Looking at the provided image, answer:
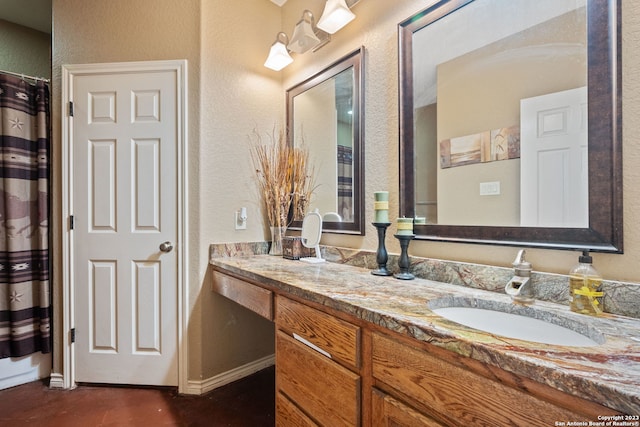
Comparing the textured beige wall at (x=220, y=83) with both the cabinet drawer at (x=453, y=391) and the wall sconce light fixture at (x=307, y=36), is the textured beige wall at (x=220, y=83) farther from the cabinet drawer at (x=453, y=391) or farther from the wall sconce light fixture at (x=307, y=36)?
the cabinet drawer at (x=453, y=391)

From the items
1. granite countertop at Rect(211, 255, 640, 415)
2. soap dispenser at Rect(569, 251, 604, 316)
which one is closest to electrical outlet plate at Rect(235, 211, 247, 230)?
granite countertop at Rect(211, 255, 640, 415)

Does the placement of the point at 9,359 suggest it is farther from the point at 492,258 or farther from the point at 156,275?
the point at 492,258

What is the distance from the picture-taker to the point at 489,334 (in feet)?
2.25

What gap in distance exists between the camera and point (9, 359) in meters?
1.90

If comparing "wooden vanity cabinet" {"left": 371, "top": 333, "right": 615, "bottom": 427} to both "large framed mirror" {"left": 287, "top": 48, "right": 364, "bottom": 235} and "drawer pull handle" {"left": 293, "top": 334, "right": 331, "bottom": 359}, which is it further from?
"large framed mirror" {"left": 287, "top": 48, "right": 364, "bottom": 235}

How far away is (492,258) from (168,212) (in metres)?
1.74

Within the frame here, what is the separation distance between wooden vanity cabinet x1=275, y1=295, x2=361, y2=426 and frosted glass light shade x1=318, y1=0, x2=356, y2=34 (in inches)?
56.2

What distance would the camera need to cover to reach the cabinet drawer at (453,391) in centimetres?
56

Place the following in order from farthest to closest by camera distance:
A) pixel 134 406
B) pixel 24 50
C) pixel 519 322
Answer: pixel 24 50 → pixel 134 406 → pixel 519 322

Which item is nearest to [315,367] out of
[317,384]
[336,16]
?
[317,384]

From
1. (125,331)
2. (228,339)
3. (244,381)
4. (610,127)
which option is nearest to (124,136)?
(125,331)

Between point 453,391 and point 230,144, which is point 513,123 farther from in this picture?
point 230,144

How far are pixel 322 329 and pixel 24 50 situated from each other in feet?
10.7

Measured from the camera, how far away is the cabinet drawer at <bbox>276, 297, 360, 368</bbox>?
0.92 m
